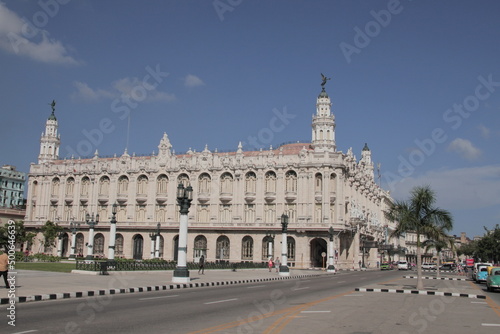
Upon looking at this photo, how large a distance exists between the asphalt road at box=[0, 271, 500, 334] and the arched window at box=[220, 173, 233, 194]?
5329 cm

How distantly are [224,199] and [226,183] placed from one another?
91.4 inches

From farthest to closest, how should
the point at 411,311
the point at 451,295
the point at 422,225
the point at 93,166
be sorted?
1. the point at 93,166
2. the point at 422,225
3. the point at 451,295
4. the point at 411,311

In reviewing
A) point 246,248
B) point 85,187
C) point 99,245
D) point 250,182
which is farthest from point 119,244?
point 250,182

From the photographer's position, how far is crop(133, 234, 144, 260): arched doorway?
7862 cm

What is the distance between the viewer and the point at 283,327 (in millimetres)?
12961

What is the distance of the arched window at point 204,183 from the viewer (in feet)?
248

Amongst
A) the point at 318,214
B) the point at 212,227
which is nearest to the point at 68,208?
the point at 212,227

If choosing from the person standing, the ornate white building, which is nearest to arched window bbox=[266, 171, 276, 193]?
the ornate white building

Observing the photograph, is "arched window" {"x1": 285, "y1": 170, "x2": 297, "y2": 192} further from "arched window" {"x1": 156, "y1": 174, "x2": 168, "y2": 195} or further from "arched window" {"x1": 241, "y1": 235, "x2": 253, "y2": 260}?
"arched window" {"x1": 156, "y1": 174, "x2": 168, "y2": 195}

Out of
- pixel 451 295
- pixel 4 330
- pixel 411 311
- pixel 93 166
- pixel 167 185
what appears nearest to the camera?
pixel 4 330

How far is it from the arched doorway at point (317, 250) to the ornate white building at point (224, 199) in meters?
0.13

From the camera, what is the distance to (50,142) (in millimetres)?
89750

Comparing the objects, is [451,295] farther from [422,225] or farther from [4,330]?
[4,330]

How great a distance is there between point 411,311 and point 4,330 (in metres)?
11.9
